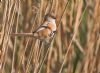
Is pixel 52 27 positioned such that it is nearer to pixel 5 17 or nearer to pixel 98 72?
pixel 5 17

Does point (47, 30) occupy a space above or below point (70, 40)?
above

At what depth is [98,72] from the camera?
2.03 meters

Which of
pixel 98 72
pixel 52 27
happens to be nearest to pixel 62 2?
pixel 98 72

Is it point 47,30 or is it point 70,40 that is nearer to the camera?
point 47,30

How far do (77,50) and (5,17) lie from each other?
91 cm

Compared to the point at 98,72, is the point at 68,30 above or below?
above

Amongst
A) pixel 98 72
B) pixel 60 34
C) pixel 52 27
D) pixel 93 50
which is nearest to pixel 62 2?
pixel 60 34

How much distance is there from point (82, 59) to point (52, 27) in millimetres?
953

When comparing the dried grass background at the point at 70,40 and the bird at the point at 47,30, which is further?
the dried grass background at the point at 70,40

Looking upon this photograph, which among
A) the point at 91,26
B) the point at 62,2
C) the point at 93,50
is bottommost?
the point at 93,50

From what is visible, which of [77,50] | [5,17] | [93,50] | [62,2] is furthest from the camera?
[77,50]

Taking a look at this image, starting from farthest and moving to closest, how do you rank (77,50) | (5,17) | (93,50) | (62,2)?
(77,50), (93,50), (62,2), (5,17)

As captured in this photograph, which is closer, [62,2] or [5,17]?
[5,17]

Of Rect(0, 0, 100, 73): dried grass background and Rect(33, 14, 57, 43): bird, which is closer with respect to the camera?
Rect(33, 14, 57, 43): bird
